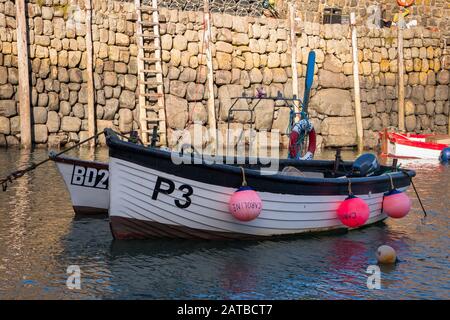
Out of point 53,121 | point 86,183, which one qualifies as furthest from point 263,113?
point 86,183

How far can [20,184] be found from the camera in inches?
601

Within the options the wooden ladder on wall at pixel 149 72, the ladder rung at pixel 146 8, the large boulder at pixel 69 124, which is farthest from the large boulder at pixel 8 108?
the ladder rung at pixel 146 8

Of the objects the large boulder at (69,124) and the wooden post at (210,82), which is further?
the wooden post at (210,82)

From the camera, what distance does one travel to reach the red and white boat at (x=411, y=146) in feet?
74.6

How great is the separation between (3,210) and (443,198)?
7529 millimetres

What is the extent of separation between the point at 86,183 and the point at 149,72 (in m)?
8.72

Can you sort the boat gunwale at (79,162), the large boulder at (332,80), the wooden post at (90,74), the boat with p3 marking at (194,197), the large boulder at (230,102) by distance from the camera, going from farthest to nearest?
the large boulder at (332,80)
the large boulder at (230,102)
the wooden post at (90,74)
the boat gunwale at (79,162)
the boat with p3 marking at (194,197)

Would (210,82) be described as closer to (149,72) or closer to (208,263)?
(149,72)

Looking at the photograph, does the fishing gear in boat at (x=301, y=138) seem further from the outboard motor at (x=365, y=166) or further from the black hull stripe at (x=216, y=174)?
the black hull stripe at (x=216, y=174)

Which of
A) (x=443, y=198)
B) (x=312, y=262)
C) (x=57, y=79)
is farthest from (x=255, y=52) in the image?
(x=312, y=262)

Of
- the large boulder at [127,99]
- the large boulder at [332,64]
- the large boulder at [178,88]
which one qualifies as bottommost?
the large boulder at [127,99]

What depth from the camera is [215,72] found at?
73.0 feet

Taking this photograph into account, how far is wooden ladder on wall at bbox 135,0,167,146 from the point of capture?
68.6 ft

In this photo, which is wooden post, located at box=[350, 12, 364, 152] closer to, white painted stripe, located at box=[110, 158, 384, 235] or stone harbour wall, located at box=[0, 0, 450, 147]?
stone harbour wall, located at box=[0, 0, 450, 147]
